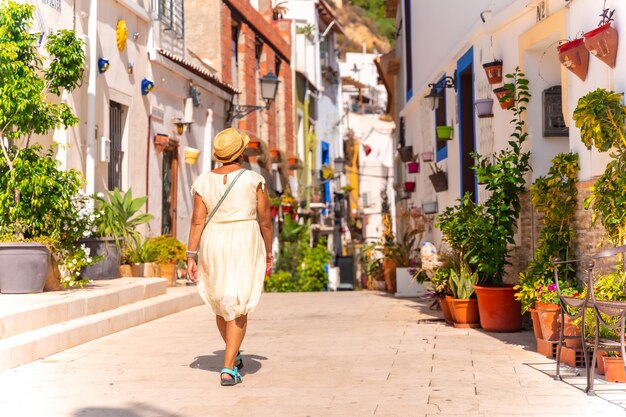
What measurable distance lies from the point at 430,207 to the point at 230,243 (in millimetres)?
10684

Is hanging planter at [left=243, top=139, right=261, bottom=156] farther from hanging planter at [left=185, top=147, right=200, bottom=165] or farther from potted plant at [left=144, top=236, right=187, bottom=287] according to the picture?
potted plant at [left=144, top=236, right=187, bottom=287]

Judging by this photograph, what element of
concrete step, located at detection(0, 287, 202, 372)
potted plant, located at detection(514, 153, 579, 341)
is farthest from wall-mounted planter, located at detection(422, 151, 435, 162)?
potted plant, located at detection(514, 153, 579, 341)

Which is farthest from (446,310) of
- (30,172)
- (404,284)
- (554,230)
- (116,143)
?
(116,143)

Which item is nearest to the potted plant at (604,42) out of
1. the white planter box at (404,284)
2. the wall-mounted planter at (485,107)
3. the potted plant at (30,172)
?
the wall-mounted planter at (485,107)

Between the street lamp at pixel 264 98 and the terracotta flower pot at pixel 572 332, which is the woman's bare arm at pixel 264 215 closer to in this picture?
the terracotta flower pot at pixel 572 332

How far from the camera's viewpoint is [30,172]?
1019 centimetres

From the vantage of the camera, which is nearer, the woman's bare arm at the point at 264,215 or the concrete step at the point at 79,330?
the woman's bare arm at the point at 264,215

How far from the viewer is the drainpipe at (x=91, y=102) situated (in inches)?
527

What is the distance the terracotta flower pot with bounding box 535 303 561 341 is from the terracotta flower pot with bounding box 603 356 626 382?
1199 mm

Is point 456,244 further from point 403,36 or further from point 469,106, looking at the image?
point 403,36

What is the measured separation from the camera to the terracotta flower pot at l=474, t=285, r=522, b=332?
32.9ft

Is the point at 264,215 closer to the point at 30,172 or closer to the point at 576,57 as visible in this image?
the point at 576,57

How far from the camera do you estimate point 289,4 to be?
35969 mm

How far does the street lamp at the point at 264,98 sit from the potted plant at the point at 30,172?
33.4 feet
